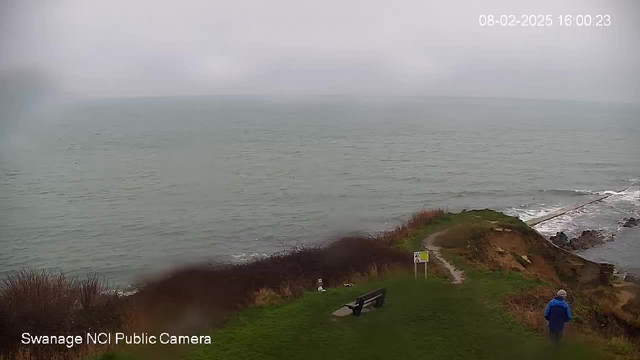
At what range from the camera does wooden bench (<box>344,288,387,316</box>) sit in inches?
520

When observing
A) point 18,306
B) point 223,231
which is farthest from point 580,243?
point 18,306

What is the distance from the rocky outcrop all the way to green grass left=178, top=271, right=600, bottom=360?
22667 millimetres

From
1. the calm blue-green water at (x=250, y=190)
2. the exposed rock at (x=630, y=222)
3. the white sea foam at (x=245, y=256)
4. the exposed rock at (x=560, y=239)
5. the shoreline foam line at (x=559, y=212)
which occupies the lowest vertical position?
the exposed rock at (x=630, y=222)

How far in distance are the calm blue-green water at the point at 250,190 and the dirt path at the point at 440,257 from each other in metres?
12.0

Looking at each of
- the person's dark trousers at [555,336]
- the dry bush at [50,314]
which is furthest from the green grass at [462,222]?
the dry bush at [50,314]

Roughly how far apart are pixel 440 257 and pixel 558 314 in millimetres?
10822

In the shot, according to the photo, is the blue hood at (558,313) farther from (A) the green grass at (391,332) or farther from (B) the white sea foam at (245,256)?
(B) the white sea foam at (245,256)

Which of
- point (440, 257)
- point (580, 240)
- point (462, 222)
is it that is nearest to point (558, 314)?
point (440, 257)

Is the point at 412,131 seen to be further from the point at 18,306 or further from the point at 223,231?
the point at 18,306

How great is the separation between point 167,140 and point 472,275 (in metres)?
85.6

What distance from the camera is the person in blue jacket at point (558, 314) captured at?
10.7 m

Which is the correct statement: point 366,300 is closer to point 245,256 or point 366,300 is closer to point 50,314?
point 50,314

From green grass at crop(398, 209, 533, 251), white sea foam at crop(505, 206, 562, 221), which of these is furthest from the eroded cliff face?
white sea foam at crop(505, 206, 562, 221)

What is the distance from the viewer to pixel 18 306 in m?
15.0
